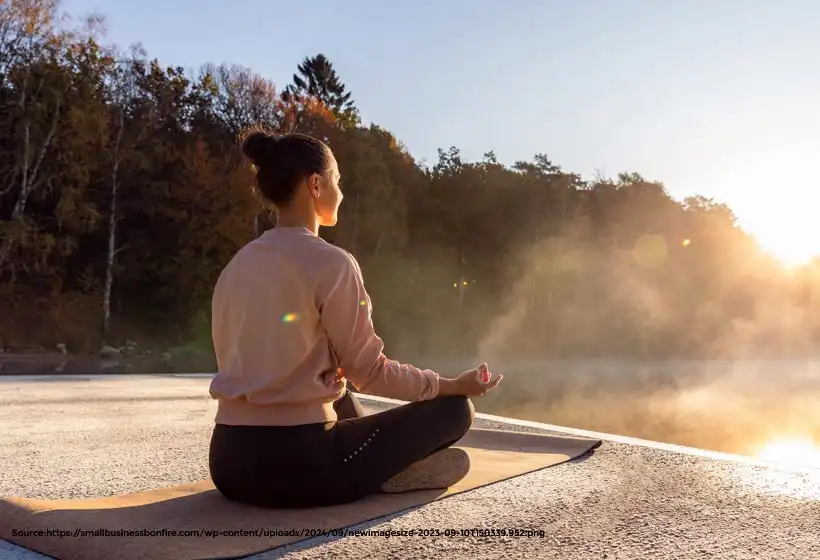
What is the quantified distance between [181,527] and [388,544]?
450 mm

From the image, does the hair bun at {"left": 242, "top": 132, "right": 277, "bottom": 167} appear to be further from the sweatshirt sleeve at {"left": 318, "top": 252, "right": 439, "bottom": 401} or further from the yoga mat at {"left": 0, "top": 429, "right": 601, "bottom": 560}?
the yoga mat at {"left": 0, "top": 429, "right": 601, "bottom": 560}

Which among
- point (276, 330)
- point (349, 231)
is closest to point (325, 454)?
point (276, 330)

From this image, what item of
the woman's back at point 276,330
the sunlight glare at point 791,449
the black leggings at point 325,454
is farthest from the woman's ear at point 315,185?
the sunlight glare at point 791,449

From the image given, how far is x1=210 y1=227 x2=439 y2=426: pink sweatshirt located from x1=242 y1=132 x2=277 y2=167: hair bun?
17 cm

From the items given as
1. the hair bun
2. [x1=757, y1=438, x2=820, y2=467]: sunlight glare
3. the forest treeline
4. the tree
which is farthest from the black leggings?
the tree

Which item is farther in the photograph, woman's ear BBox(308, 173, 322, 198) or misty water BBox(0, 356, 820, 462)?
misty water BBox(0, 356, 820, 462)

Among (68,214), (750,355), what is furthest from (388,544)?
(750,355)

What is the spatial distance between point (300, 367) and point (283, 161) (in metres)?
0.48

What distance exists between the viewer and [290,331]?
1.55 m

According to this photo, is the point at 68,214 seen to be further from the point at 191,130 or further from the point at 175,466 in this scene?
the point at 175,466

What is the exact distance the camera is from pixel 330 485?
1.66 m

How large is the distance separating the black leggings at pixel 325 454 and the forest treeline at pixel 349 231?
610 centimetres

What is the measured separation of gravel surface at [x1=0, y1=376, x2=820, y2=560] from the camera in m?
1.48

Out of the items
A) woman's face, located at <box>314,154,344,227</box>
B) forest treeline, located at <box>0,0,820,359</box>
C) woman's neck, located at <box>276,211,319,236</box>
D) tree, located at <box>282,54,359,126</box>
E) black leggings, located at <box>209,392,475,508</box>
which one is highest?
tree, located at <box>282,54,359,126</box>
